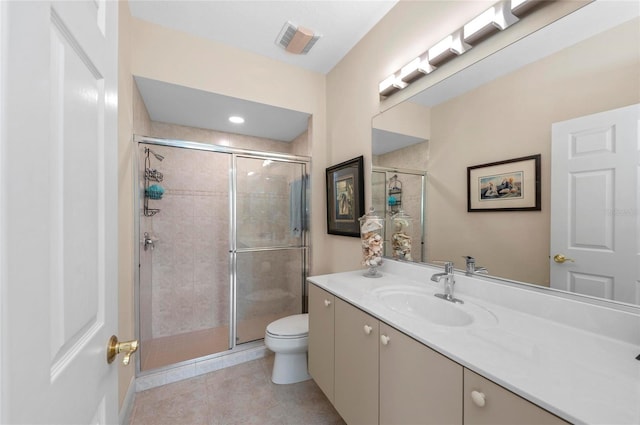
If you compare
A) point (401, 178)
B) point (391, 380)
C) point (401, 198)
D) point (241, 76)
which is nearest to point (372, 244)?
point (401, 198)

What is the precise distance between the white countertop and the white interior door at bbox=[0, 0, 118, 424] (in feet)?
2.99

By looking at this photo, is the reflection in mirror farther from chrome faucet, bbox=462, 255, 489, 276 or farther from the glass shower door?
the glass shower door

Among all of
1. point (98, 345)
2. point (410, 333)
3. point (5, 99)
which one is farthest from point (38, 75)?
point (410, 333)

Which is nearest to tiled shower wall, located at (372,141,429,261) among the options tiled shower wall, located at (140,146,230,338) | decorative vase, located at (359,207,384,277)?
decorative vase, located at (359,207,384,277)

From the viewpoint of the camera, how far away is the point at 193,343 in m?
2.43

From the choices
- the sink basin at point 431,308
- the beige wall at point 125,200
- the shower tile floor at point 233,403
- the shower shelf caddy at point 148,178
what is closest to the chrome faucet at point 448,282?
the sink basin at point 431,308

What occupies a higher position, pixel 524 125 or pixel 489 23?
pixel 489 23

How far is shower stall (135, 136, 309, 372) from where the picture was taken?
2346mm

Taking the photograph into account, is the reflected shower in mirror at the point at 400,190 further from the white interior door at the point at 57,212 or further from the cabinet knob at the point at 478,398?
the white interior door at the point at 57,212

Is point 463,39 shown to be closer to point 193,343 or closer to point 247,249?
point 247,249

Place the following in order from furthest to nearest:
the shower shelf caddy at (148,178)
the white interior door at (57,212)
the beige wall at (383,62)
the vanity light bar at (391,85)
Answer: the shower shelf caddy at (148,178)
the vanity light bar at (391,85)
the beige wall at (383,62)
the white interior door at (57,212)

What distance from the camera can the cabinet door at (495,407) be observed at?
1.93ft

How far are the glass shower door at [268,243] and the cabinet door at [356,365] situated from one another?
1.31 m

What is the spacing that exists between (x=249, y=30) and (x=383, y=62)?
3.45 ft
